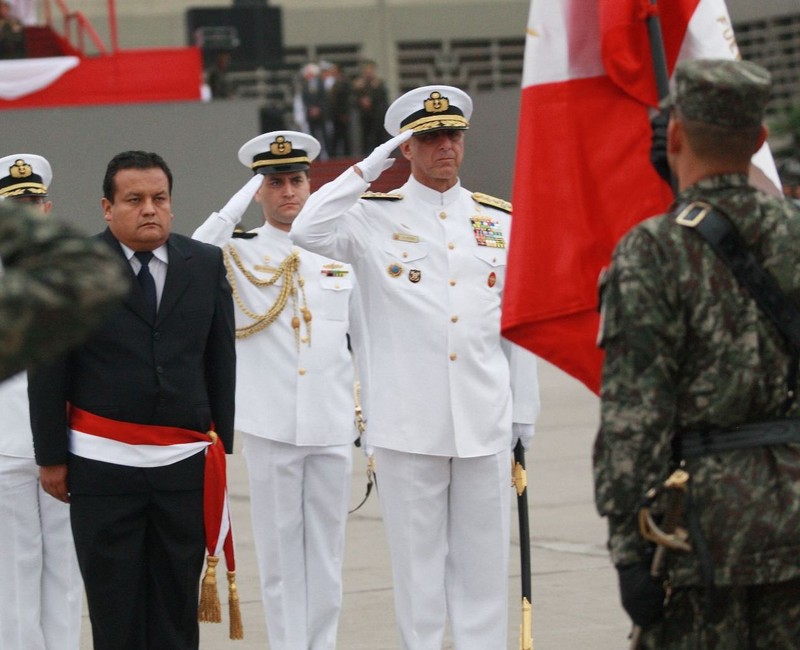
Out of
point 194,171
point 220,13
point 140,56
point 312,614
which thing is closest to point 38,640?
point 312,614

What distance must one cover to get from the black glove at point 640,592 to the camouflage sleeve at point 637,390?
0.08ft

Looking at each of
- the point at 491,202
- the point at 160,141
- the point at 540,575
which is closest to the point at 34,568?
the point at 491,202

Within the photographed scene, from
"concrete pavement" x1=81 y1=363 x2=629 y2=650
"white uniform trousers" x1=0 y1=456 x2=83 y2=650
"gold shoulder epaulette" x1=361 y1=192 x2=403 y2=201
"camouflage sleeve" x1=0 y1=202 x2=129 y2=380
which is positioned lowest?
"concrete pavement" x1=81 y1=363 x2=629 y2=650

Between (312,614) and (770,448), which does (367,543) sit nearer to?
(312,614)

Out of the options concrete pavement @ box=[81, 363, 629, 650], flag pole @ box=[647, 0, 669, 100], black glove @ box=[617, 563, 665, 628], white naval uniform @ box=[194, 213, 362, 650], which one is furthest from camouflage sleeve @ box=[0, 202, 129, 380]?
concrete pavement @ box=[81, 363, 629, 650]

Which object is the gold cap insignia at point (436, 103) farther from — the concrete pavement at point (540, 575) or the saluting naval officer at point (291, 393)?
the concrete pavement at point (540, 575)

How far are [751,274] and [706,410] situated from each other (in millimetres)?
300

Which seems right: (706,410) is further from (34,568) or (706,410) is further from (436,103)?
(34,568)

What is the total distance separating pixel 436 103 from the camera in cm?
588

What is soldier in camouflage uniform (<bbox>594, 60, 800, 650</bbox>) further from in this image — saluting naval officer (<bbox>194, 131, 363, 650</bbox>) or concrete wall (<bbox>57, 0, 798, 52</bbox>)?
concrete wall (<bbox>57, 0, 798, 52</bbox>)

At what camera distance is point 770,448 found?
3.46 m

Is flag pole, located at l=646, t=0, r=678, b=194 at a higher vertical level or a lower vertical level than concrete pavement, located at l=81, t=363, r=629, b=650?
higher

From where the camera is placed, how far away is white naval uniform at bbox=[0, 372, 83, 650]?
19.6 feet

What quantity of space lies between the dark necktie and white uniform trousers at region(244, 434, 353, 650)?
141 cm
